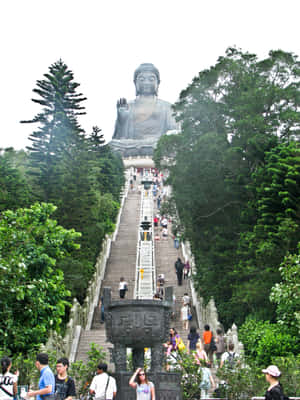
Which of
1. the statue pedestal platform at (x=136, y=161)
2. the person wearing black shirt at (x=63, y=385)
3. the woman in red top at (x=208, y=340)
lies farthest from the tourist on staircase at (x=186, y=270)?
the statue pedestal platform at (x=136, y=161)

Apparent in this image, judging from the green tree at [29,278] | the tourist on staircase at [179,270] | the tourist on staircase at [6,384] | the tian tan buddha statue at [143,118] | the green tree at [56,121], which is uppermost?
the tian tan buddha statue at [143,118]

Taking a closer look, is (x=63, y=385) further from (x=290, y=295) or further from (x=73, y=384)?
(x=290, y=295)

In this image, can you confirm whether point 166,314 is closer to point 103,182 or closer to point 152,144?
point 103,182

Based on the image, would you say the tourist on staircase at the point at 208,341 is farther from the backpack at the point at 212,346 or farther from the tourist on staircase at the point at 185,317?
the tourist on staircase at the point at 185,317

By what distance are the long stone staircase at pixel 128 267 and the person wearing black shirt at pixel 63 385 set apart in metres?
5.73

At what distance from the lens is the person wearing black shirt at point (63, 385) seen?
6688 mm

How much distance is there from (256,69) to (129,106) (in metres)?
36.7

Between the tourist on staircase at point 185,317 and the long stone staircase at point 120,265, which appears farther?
the tourist on staircase at point 185,317

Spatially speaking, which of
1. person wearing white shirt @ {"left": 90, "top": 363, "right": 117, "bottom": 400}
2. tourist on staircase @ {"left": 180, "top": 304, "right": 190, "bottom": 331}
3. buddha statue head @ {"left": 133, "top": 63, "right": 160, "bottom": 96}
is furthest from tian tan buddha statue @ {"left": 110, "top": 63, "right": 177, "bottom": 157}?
person wearing white shirt @ {"left": 90, "top": 363, "right": 117, "bottom": 400}

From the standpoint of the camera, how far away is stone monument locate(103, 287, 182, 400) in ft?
26.3

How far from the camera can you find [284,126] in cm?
1830

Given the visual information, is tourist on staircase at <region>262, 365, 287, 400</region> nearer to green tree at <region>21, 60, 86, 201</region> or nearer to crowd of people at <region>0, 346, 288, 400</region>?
crowd of people at <region>0, 346, 288, 400</region>

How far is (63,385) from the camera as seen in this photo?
6.75 meters

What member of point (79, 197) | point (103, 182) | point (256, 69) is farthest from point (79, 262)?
point (103, 182)
